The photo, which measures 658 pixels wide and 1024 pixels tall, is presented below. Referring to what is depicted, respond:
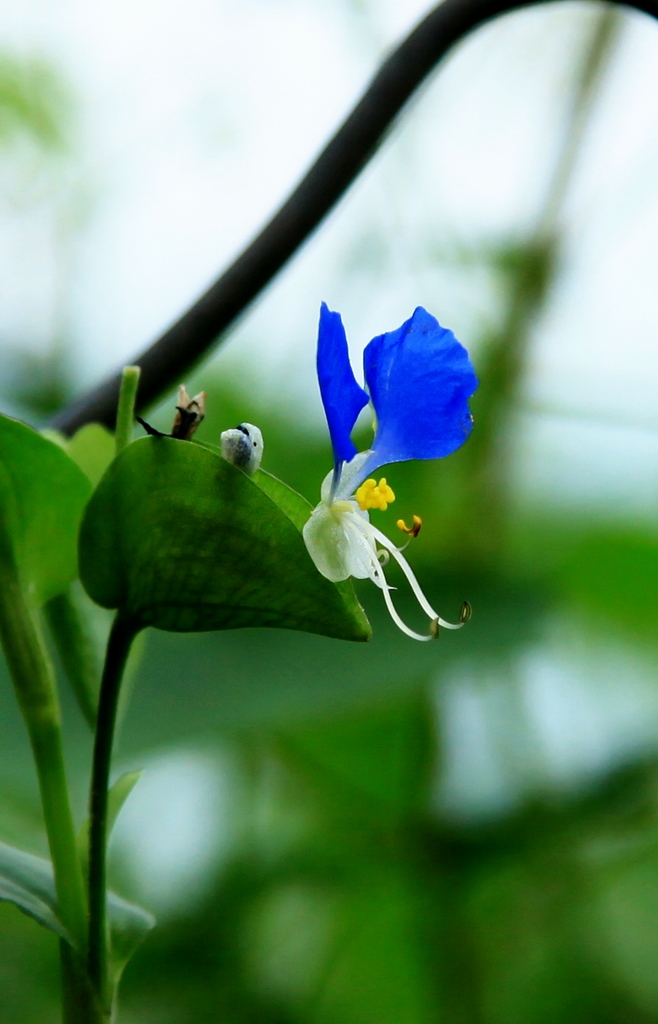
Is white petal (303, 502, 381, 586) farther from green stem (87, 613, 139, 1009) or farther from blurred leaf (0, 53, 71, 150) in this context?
blurred leaf (0, 53, 71, 150)

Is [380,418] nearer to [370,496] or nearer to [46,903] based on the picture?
[370,496]

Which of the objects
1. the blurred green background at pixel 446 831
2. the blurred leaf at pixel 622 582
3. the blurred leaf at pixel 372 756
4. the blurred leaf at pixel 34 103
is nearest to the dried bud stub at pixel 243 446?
the blurred green background at pixel 446 831

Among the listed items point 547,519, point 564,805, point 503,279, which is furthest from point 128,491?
point 547,519

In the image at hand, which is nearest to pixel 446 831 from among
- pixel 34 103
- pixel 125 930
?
pixel 125 930

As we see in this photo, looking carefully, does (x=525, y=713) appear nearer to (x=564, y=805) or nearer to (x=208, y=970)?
(x=564, y=805)

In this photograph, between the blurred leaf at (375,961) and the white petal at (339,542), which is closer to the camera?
the white petal at (339,542)

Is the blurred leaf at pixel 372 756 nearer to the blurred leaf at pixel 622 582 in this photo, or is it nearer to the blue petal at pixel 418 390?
the blurred leaf at pixel 622 582
